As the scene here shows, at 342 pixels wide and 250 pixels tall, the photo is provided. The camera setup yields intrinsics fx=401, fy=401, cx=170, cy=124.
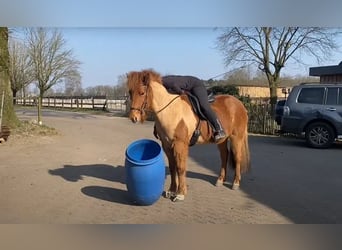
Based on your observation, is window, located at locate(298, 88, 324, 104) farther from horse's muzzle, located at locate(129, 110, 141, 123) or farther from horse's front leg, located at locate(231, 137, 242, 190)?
horse's muzzle, located at locate(129, 110, 141, 123)

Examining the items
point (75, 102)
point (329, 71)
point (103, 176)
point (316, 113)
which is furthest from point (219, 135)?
point (75, 102)

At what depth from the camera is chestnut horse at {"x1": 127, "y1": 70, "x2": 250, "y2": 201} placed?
4812mm

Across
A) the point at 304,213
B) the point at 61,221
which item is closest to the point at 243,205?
the point at 304,213

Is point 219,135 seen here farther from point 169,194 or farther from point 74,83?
point 74,83

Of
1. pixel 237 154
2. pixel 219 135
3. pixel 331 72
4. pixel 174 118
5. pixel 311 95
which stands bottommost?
pixel 237 154

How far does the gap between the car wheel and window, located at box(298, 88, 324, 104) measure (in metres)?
0.62

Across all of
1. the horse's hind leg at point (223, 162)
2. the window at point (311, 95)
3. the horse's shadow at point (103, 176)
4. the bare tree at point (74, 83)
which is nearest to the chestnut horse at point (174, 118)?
the horse's hind leg at point (223, 162)

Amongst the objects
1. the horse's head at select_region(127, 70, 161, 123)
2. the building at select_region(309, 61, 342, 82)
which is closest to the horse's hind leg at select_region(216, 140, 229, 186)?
the horse's head at select_region(127, 70, 161, 123)

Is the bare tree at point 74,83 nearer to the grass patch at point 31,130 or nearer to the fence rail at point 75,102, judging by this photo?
the fence rail at point 75,102

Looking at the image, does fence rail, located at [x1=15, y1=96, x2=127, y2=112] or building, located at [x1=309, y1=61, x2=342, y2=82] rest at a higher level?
building, located at [x1=309, y1=61, x2=342, y2=82]

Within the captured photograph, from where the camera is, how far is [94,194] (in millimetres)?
5512

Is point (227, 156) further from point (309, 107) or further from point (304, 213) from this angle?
point (309, 107)

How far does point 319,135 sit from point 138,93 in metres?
7.27

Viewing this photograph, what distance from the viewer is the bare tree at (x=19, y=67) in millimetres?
10641
